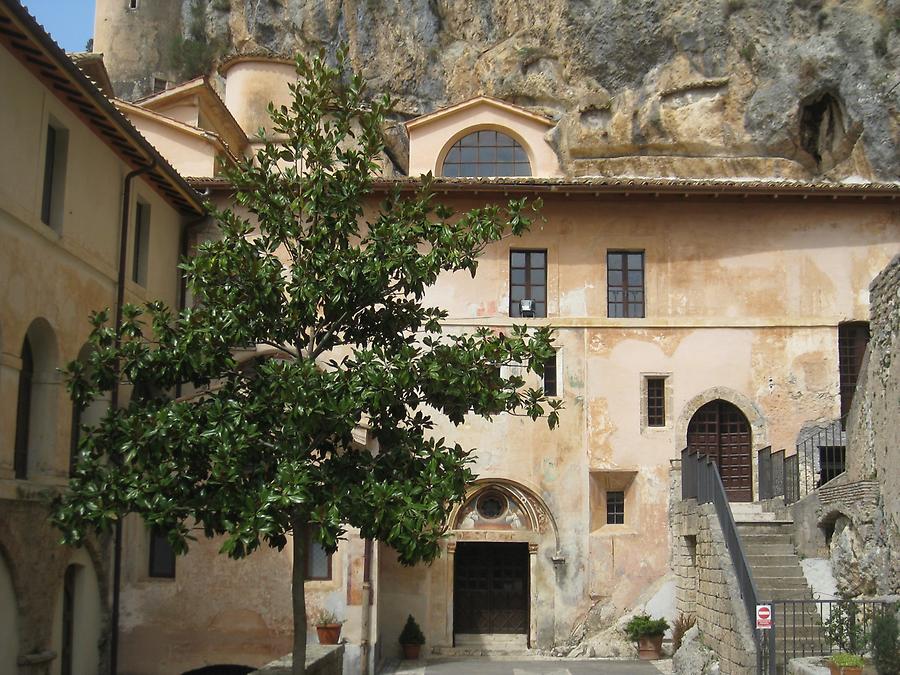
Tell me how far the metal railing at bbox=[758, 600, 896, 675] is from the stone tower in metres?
36.3

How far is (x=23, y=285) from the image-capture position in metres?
15.1

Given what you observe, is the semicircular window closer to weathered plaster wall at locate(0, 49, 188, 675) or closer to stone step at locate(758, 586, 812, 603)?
weathered plaster wall at locate(0, 49, 188, 675)

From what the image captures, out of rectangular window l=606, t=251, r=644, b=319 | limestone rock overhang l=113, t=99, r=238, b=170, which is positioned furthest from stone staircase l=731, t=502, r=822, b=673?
limestone rock overhang l=113, t=99, r=238, b=170

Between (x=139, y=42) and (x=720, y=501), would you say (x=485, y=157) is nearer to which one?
(x=720, y=501)

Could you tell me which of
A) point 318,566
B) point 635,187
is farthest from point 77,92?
point 635,187

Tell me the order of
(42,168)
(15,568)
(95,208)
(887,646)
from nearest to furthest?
1. (887,646)
2. (15,568)
3. (42,168)
4. (95,208)

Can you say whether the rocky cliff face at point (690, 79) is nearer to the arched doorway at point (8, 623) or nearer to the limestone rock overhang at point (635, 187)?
the limestone rock overhang at point (635, 187)

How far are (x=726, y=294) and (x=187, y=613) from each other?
498 inches

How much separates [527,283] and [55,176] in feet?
35.8

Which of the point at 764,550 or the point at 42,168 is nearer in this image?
the point at 42,168

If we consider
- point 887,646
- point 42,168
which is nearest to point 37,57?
point 42,168

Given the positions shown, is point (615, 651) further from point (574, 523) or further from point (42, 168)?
point (42, 168)

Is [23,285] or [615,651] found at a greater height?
[23,285]

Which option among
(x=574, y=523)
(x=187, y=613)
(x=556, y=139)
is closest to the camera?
(x=187, y=613)
